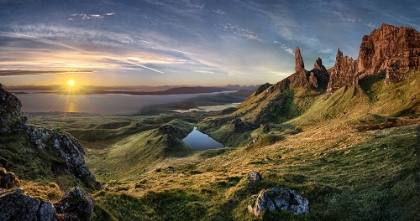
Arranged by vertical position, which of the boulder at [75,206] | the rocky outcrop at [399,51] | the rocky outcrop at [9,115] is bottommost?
the boulder at [75,206]

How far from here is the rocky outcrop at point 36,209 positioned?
16.1 meters

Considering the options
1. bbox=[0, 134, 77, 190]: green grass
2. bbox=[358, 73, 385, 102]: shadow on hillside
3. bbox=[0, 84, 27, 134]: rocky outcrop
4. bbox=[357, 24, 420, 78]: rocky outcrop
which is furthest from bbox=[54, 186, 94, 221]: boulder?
bbox=[357, 24, 420, 78]: rocky outcrop

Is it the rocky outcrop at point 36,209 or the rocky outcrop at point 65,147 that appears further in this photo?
the rocky outcrop at point 65,147

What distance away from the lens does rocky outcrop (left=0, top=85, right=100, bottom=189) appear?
3959 centimetres

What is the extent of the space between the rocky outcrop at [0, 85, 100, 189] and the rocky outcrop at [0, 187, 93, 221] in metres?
22.7

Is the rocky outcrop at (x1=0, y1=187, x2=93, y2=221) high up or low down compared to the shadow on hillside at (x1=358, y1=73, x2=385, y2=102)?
down

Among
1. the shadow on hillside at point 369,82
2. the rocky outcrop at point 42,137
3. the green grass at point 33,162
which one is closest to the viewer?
the green grass at point 33,162

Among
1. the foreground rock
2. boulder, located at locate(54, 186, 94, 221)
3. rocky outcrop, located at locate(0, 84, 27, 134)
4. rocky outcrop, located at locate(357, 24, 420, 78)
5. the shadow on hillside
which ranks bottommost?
the foreground rock

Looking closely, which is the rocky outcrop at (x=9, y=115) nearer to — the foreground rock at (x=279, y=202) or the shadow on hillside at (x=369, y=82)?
the foreground rock at (x=279, y=202)

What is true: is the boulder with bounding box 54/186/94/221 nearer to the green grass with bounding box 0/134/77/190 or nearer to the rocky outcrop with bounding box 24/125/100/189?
the green grass with bounding box 0/134/77/190

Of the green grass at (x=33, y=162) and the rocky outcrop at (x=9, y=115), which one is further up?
the rocky outcrop at (x=9, y=115)

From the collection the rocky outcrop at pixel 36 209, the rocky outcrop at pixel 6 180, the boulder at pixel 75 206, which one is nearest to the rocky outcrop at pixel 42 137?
the rocky outcrop at pixel 6 180

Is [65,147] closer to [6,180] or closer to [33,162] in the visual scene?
[33,162]

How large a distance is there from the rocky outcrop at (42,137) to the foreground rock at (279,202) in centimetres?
2881
